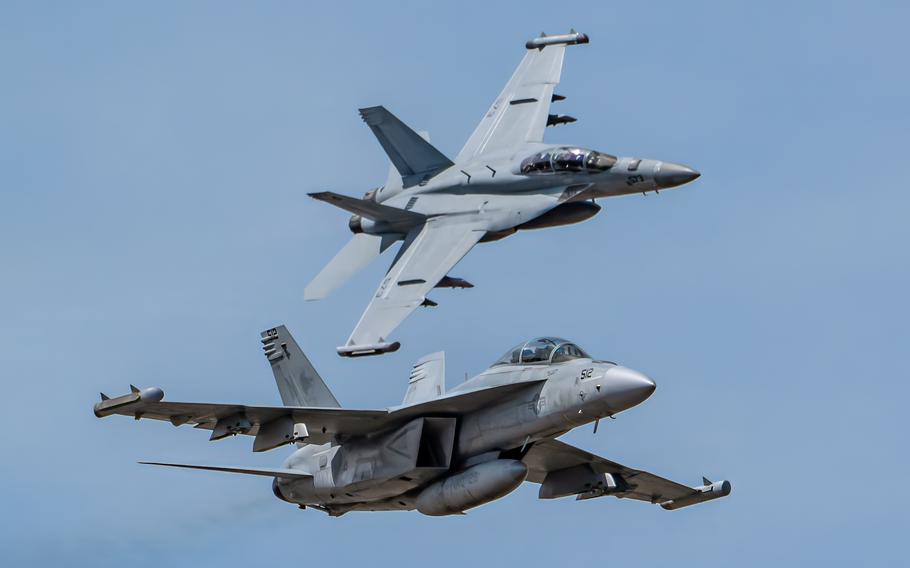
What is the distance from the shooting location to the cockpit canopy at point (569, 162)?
49875 mm

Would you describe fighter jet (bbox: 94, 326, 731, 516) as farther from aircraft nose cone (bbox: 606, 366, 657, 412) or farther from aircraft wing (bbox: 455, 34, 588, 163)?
aircraft wing (bbox: 455, 34, 588, 163)

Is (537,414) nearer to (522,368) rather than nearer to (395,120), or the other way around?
(522,368)

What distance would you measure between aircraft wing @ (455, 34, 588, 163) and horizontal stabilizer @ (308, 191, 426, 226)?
3.45m

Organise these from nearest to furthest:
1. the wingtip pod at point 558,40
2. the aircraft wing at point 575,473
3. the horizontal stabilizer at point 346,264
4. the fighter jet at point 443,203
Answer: the aircraft wing at point 575,473, the fighter jet at point 443,203, the horizontal stabilizer at point 346,264, the wingtip pod at point 558,40

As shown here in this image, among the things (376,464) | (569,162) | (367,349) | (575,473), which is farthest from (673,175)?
(376,464)

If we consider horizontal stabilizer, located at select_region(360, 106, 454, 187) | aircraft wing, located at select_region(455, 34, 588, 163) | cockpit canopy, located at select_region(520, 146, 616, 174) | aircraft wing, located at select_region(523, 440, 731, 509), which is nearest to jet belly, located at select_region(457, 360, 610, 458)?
aircraft wing, located at select_region(523, 440, 731, 509)

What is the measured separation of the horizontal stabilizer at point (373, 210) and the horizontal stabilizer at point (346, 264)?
1.96 ft

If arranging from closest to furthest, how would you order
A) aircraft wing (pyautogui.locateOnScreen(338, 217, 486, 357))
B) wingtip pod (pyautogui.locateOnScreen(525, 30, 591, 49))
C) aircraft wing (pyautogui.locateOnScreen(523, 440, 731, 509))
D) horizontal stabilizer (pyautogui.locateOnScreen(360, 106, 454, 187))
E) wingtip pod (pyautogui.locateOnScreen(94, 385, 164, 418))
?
1. wingtip pod (pyautogui.locateOnScreen(94, 385, 164, 418))
2. aircraft wing (pyautogui.locateOnScreen(523, 440, 731, 509))
3. aircraft wing (pyautogui.locateOnScreen(338, 217, 486, 357))
4. horizontal stabilizer (pyautogui.locateOnScreen(360, 106, 454, 187))
5. wingtip pod (pyautogui.locateOnScreen(525, 30, 591, 49))

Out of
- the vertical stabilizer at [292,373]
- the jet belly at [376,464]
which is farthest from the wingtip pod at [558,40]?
the jet belly at [376,464]

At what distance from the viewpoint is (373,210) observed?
2028 inches

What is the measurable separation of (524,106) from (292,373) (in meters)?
13.4

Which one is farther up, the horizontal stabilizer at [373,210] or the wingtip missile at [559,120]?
the wingtip missile at [559,120]

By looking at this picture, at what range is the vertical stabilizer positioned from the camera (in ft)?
158

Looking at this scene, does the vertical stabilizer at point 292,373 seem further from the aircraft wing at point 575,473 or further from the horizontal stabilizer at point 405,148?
the horizontal stabilizer at point 405,148
